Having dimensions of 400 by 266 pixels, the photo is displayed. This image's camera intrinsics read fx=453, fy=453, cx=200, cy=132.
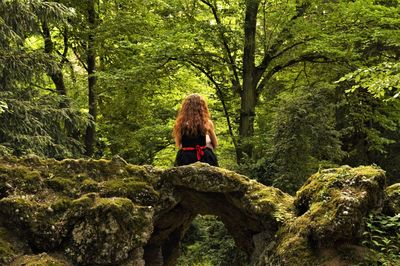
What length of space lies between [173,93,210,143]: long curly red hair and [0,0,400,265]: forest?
2699 mm

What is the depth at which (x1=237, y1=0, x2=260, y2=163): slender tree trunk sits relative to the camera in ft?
46.3

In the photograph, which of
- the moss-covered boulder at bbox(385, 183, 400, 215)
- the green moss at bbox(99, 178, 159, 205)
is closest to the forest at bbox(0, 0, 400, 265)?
the moss-covered boulder at bbox(385, 183, 400, 215)

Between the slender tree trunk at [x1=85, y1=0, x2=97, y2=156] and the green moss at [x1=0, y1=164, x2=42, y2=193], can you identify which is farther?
the slender tree trunk at [x1=85, y1=0, x2=97, y2=156]

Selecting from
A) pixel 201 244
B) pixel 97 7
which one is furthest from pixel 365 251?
pixel 97 7

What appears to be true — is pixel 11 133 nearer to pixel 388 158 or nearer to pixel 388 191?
pixel 388 191

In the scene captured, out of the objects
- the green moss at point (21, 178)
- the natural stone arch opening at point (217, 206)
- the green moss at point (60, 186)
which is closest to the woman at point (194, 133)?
the natural stone arch opening at point (217, 206)

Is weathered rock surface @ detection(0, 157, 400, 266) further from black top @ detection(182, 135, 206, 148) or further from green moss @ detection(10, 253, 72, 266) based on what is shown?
black top @ detection(182, 135, 206, 148)

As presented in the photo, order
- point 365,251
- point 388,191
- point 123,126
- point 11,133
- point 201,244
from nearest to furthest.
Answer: point 365,251 → point 388,191 → point 11,133 → point 201,244 → point 123,126

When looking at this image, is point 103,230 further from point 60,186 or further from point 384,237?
point 384,237

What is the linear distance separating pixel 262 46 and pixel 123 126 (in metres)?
5.61

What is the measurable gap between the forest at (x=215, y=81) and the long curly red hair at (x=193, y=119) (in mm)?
2699

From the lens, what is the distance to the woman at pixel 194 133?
24.2ft

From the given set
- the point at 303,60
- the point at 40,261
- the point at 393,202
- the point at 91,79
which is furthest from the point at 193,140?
the point at 91,79

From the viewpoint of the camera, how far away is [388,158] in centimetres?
1504
